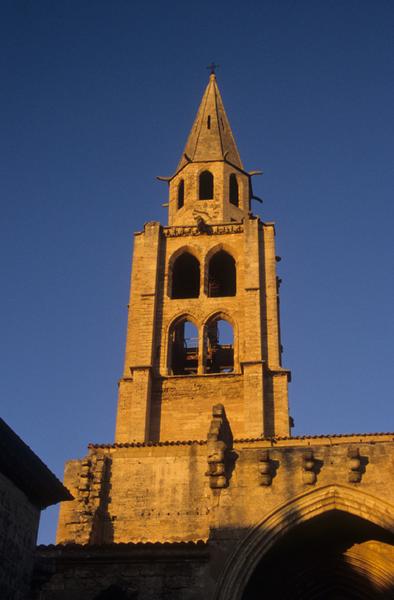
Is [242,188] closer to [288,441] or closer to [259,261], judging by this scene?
[259,261]

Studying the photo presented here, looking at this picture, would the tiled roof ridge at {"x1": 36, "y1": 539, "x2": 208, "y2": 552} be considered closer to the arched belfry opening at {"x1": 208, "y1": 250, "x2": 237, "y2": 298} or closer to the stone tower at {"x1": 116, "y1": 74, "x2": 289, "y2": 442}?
the stone tower at {"x1": 116, "y1": 74, "x2": 289, "y2": 442}

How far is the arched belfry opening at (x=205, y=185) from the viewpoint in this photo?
31672mm

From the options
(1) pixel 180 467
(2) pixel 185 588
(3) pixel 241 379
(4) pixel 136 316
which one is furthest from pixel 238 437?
(2) pixel 185 588

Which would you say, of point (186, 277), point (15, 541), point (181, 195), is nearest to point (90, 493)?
point (15, 541)

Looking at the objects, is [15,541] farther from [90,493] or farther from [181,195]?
[181,195]

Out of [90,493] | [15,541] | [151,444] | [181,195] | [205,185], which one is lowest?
[15,541]

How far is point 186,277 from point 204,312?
3.20 metres

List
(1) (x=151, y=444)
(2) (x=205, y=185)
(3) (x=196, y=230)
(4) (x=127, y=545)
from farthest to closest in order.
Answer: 1. (2) (x=205, y=185)
2. (3) (x=196, y=230)
3. (1) (x=151, y=444)
4. (4) (x=127, y=545)

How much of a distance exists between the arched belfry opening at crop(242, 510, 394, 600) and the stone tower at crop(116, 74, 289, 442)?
6.71m

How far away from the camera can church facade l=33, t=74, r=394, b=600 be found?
13.9 metres

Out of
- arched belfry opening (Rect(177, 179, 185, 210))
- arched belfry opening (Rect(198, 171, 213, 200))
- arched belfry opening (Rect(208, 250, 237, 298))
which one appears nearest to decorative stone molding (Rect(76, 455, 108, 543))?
arched belfry opening (Rect(208, 250, 237, 298))

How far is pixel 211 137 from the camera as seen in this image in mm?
33062

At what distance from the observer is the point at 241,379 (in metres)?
25.0

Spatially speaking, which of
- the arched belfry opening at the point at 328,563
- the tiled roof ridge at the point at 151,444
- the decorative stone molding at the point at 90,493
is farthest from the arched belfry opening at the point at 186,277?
the arched belfry opening at the point at 328,563
